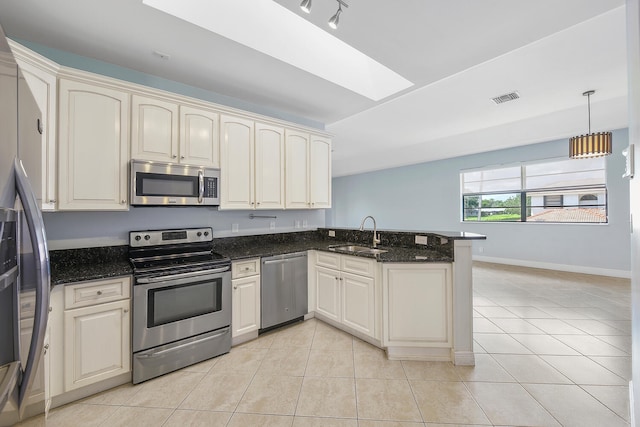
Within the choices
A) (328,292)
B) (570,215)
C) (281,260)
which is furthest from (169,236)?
(570,215)

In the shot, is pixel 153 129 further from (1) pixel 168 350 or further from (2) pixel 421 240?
(2) pixel 421 240

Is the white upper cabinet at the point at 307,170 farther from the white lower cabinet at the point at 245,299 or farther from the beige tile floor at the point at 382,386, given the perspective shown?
the beige tile floor at the point at 382,386

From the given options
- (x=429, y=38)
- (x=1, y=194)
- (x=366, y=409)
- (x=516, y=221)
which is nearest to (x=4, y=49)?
(x=1, y=194)

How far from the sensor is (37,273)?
814mm

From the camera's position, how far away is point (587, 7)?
1953mm

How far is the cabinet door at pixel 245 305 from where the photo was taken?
2.59 m

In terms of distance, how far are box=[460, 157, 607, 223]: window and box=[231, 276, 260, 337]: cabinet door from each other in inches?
242

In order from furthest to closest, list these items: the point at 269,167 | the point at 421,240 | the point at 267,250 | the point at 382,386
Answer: the point at 269,167, the point at 267,250, the point at 421,240, the point at 382,386

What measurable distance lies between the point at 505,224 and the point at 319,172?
510 cm

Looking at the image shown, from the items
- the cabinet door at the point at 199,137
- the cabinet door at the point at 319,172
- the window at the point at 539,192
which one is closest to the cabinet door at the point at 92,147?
the cabinet door at the point at 199,137

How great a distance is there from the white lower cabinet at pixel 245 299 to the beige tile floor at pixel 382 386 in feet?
0.50

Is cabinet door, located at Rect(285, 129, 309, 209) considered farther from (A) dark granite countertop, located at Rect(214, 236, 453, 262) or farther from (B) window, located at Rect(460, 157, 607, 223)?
(B) window, located at Rect(460, 157, 607, 223)

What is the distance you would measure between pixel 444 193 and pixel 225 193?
6.15 m

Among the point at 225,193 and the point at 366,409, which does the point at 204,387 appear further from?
the point at 225,193
